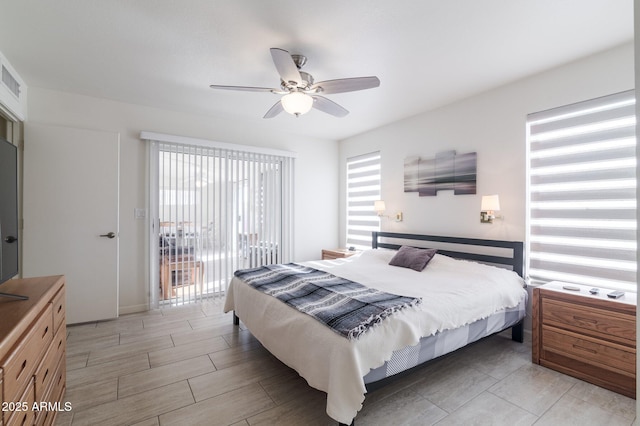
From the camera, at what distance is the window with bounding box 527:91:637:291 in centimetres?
232

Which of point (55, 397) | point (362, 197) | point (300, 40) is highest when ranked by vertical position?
point (300, 40)

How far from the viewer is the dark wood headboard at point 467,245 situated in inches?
112

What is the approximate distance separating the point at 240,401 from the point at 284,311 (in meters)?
0.63

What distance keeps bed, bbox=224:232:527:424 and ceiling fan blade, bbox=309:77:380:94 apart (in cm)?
166

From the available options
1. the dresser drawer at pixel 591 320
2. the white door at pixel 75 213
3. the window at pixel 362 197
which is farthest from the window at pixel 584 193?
the white door at pixel 75 213

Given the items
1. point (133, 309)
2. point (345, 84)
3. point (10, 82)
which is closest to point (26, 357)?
point (345, 84)

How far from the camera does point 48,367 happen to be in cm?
153

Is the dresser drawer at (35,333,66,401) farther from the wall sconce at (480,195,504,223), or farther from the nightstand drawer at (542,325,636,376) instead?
the wall sconce at (480,195,504,223)

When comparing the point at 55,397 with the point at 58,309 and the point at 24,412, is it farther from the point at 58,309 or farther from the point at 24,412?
the point at 24,412

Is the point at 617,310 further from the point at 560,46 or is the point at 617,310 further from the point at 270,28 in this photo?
the point at 270,28

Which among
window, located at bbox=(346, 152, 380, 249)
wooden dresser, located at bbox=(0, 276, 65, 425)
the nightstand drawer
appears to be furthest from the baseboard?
the nightstand drawer

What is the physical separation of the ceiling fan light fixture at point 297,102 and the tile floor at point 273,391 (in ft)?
7.00

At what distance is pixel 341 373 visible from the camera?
1.53 meters

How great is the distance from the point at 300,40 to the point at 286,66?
1.13 feet
